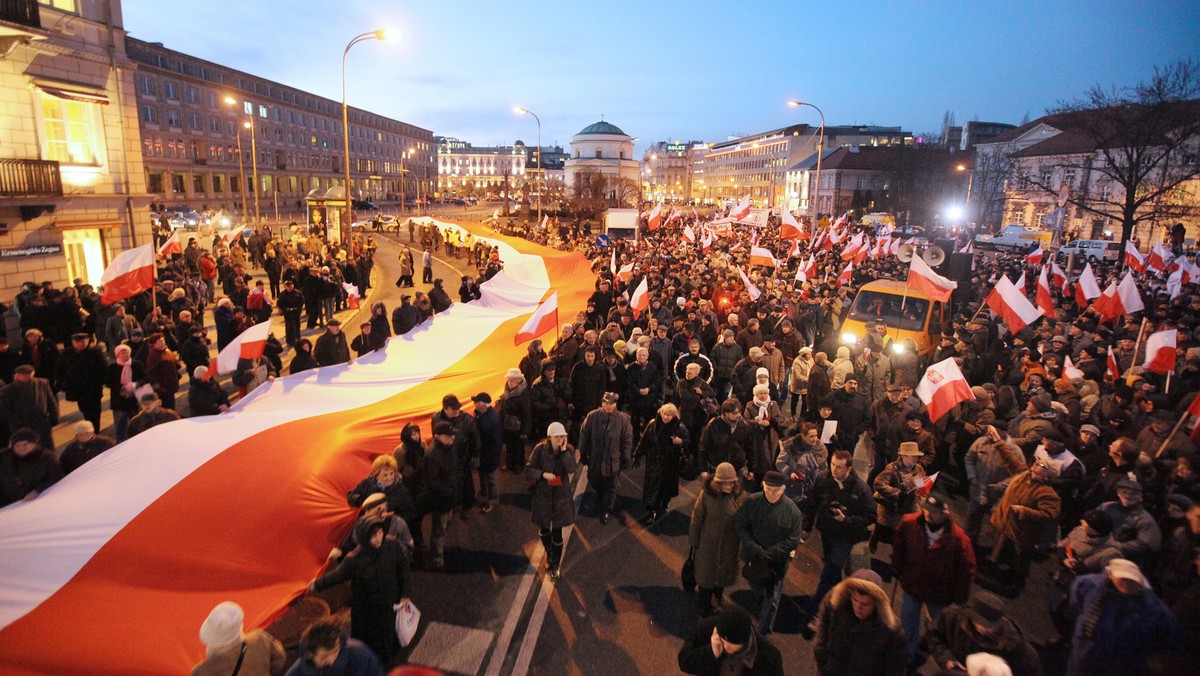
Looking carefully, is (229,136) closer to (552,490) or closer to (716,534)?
(552,490)

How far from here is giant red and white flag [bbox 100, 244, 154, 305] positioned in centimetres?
1077

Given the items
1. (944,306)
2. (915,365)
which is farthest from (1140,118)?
(915,365)

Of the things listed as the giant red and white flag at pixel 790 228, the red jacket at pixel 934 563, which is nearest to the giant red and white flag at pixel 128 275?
the red jacket at pixel 934 563

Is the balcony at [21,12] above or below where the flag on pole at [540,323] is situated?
above

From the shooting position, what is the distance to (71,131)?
18.1 m

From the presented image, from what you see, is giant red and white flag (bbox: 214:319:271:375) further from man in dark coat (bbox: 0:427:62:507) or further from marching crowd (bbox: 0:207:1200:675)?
man in dark coat (bbox: 0:427:62:507)

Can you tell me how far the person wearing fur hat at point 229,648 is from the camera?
3785 millimetres

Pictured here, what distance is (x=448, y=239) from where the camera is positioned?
114 ft

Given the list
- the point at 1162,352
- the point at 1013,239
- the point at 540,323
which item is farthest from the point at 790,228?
the point at 1013,239

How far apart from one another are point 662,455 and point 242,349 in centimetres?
618

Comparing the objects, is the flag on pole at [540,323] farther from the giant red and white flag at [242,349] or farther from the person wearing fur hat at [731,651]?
the person wearing fur hat at [731,651]

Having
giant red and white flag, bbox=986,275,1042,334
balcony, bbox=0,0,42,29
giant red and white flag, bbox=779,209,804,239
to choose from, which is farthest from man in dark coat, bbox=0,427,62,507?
giant red and white flag, bbox=779,209,804,239

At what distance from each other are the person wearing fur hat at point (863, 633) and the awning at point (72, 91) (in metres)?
21.8

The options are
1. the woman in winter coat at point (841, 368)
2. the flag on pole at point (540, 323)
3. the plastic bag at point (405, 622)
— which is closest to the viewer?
the plastic bag at point (405, 622)
